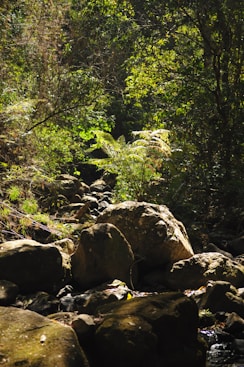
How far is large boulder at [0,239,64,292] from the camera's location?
6629 mm

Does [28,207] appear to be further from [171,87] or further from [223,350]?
[171,87]

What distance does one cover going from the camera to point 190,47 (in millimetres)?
10812

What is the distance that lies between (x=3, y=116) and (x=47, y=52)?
11.7 feet

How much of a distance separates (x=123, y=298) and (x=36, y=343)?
2537 millimetres

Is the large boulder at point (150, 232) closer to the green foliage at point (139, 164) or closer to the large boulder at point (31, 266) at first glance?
the large boulder at point (31, 266)

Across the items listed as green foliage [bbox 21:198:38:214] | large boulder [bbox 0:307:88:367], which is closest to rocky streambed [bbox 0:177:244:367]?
large boulder [bbox 0:307:88:367]

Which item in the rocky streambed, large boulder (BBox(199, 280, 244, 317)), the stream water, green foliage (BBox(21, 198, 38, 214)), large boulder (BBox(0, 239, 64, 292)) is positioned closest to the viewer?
the rocky streambed

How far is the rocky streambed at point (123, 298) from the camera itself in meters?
3.96

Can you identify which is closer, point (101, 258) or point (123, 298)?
point (123, 298)

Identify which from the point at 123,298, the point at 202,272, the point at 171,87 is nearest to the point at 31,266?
the point at 123,298

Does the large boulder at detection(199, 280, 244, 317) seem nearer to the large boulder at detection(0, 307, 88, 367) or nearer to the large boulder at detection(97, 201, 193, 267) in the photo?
the large boulder at detection(97, 201, 193, 267)

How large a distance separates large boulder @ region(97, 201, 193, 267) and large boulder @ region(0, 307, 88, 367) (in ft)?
13.0

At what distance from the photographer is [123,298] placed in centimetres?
612

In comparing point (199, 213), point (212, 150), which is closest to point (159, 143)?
point (212, 150)
